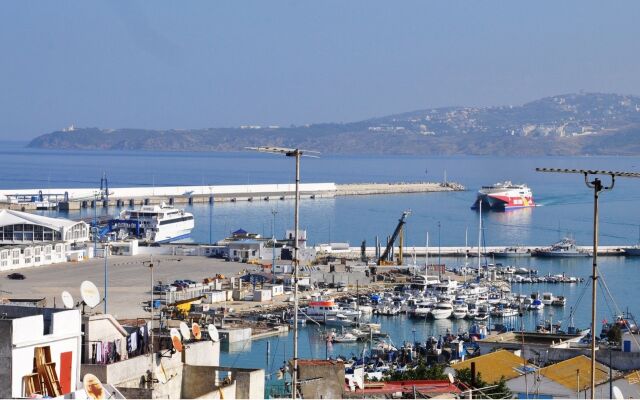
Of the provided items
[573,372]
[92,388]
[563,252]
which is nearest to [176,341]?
[92,388]

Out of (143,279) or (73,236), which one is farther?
(73,236)

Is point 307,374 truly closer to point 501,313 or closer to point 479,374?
point 479,374

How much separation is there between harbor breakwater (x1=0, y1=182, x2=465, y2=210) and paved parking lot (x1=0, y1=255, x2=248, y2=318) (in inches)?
560

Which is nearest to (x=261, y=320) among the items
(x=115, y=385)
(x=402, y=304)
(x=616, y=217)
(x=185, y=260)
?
(x=402, y=304)

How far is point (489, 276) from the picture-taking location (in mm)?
21906

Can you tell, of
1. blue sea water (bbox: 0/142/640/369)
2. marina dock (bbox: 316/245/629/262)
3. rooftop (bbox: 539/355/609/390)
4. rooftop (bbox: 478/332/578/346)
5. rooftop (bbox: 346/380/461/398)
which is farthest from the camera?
marina dock (bbox: 316/245/629/262)

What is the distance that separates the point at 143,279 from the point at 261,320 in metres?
3.90

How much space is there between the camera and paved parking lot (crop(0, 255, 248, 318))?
52.1 ft

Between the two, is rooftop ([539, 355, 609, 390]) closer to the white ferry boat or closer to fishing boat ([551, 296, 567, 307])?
fishing boat ([551, 296, 567, 307])

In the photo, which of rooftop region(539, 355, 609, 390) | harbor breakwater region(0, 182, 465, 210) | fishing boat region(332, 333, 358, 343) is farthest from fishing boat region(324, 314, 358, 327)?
harbor breakwater region(0, 182, 465, 210)

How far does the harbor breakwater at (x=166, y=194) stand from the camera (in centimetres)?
4116

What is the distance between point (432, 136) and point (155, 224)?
135 meters

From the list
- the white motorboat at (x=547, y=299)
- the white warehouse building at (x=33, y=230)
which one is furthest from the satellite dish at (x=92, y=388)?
the white warehouse building at (x=33, y=230)

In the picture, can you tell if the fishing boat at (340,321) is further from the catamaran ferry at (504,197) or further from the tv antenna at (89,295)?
the catamaran ferry at (504,197)
